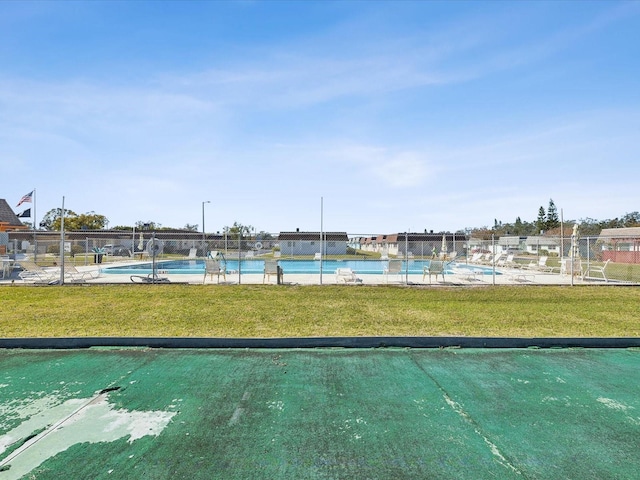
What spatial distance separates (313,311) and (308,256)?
58.7ft

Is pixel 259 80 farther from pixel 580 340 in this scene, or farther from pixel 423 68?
pixel 580 340

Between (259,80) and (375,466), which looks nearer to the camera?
(375,466)

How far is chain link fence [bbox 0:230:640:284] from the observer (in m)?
15.8

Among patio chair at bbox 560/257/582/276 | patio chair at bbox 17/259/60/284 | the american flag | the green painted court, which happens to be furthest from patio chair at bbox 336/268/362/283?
the american flag

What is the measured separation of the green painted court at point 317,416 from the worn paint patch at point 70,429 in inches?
0.6

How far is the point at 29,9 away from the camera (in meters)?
8.56

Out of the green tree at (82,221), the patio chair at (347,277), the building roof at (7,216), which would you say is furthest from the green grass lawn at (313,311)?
the green tree at (82,221)

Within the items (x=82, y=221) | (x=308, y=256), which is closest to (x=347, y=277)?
(x=308, y=256)

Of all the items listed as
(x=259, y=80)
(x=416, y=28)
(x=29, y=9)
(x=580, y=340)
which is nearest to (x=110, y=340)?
(x=580, y=340)

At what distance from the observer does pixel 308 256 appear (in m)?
26.6

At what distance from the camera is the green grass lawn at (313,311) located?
6.79 meters

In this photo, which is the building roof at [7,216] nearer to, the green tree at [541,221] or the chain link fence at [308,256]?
the chain link fence at [308,256]

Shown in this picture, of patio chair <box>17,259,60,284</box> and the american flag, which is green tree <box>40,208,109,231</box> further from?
patio chair <box>17,259,60,284</box>

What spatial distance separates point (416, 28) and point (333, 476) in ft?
36.4
